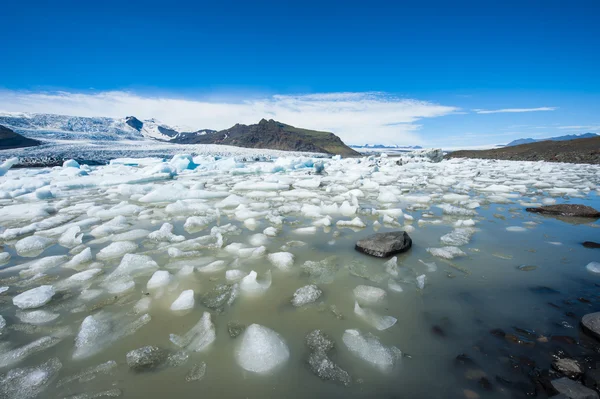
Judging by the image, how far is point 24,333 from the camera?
1586 mm

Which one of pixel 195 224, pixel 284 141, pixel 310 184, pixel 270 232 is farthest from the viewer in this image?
pixel 284 141

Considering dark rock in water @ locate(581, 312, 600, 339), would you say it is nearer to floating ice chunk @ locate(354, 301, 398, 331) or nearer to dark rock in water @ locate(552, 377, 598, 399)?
dark rock in water @ locate(552, 377, 598, 399)

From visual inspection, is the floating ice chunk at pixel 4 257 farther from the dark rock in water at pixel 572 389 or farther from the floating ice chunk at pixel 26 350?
the dark rock in water at pixel 572 389

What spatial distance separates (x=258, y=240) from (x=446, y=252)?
201cm

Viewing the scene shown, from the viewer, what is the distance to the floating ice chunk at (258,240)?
306 centimetres

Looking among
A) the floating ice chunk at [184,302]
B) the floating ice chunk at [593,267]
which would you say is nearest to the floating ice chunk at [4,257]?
the floating ice chunk at [184,302]

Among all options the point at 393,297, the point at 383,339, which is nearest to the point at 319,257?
the point at 393,297

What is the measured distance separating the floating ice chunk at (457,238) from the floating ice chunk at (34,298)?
11.8 ft

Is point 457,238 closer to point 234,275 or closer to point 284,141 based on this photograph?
point 234,275

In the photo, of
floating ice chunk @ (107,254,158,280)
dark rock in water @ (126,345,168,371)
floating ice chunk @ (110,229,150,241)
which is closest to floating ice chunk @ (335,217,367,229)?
floating ice chunk @ (107,254,158,280)

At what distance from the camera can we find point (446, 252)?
2660mm

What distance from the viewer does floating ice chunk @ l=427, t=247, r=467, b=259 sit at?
2.61 m

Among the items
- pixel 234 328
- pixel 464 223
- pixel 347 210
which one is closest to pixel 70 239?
pixel 234 328

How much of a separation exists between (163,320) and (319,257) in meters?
1.45
